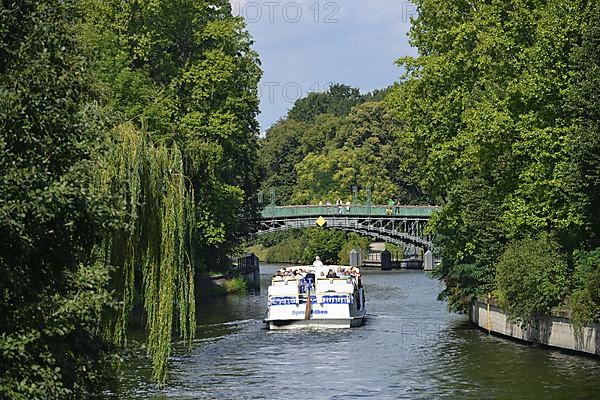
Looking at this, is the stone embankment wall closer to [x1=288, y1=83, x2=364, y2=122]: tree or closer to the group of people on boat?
the group of people on boat

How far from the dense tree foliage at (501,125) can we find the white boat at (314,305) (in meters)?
3.85

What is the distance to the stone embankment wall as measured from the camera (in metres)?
31.0

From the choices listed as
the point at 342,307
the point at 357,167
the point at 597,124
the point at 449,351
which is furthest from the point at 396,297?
the point at 357,167

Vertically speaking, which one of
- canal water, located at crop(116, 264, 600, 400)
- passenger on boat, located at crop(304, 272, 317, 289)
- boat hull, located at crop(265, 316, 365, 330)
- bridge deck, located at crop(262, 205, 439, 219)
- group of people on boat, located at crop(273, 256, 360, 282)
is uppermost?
bridge deck, located at crop(262, 205, 439, 219)

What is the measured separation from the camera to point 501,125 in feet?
117

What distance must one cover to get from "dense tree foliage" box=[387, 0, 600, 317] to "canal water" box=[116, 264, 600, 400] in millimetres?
2300

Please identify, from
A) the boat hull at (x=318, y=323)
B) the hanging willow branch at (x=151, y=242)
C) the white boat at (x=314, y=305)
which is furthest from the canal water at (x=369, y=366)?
the hanging willow branch at (x=151, y=242)

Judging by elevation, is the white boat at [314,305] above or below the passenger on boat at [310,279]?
below

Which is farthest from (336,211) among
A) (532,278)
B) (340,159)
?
(532,278)

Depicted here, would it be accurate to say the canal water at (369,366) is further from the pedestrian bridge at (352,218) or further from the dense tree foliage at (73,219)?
the pedestrian bridge at (352,218)

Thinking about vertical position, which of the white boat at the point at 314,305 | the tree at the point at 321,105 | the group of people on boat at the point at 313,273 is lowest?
the white boat at the point at 314,305

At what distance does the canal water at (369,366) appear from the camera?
88.7 feet

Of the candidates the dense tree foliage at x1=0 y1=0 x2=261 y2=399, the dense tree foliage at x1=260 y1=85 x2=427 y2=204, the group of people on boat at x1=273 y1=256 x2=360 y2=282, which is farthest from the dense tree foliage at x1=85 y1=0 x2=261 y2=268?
the dense tree foliage at x1=260 y1=85 x2=427 y2=204

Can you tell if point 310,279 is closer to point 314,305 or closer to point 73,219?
point 314,305
